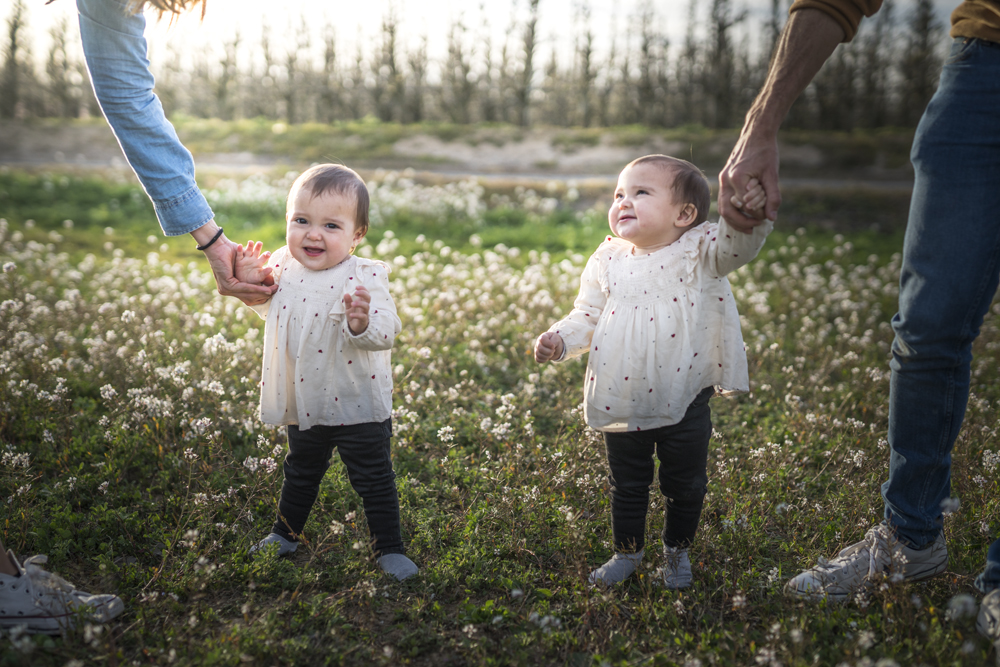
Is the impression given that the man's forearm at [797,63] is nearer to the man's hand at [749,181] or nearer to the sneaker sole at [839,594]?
the man's hand at [749,181]

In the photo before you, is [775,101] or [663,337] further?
[663,337]

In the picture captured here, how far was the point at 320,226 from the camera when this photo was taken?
2.86 m

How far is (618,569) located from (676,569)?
0.78ft

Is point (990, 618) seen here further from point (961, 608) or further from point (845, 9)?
point (845, 9)

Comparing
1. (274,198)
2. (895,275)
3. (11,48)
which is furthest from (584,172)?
(11,48)

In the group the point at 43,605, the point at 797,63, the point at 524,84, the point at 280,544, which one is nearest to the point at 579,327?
the point at 797,63

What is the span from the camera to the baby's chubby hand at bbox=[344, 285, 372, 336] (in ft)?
8.76

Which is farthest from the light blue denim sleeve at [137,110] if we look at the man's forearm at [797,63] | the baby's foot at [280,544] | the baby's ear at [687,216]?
the man's forearm at [797,63]

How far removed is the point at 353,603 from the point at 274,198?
11.3 metres

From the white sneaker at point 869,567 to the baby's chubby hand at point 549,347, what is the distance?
4.35 ft

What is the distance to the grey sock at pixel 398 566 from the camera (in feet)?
9.55

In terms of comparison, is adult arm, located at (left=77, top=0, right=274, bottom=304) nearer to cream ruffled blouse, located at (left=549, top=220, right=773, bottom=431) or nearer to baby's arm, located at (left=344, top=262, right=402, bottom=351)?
baby's arm, located at (left=344, top=262, right=402, bottom=351)

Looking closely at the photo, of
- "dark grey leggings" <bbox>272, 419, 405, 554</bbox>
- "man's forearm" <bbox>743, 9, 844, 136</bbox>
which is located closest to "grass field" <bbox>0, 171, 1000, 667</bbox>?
"dark grey leggings" <bbox>272, 419, 405, 554</bbox>

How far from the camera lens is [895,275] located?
9.34m
